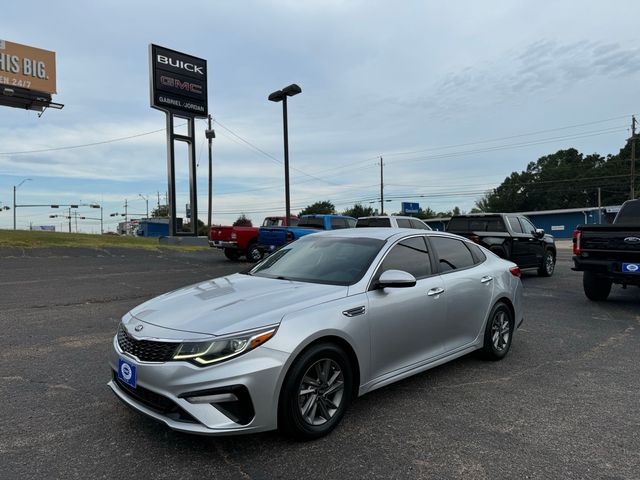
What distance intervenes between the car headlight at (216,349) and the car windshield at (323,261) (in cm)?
109

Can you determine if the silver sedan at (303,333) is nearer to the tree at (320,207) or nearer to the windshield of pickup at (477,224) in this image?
the windshield of pickup at (477,224)

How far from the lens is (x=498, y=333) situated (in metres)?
5.21

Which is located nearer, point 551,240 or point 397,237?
point 397,237

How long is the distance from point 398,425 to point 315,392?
0.77m

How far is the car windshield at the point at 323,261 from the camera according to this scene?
Result: 158 inches

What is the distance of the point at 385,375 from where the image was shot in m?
3.81

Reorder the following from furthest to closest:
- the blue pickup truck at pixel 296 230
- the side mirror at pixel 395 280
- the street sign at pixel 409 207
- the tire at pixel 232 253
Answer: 1. the street sign at pixel 409 207
2. the tire at pixel 232 253
3. the blue pickup truck at pixel 296 230
4. the side mirror at pixel 395 280

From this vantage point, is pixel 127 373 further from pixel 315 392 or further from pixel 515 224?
pixel 515 224

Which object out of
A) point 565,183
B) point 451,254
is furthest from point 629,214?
point 565,183

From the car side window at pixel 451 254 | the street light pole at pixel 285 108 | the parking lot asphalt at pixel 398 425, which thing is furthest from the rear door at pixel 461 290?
the street light pole at pixel 285 108

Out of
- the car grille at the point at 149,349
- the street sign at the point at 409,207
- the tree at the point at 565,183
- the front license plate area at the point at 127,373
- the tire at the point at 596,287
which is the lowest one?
the tire at the point at 596,287

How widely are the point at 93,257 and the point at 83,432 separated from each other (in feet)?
51.3

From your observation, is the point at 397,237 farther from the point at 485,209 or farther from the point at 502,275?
the point at 485,209

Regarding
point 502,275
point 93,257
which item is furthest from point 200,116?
point 502,275
